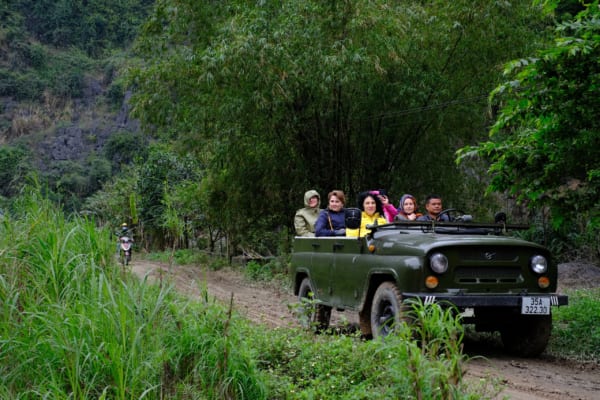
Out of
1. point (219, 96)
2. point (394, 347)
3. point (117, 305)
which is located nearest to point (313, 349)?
point (394, 347)

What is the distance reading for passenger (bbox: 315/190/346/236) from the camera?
8.92 metres

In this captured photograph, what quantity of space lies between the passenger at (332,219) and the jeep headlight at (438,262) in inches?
88.4

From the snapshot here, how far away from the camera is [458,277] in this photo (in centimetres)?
680

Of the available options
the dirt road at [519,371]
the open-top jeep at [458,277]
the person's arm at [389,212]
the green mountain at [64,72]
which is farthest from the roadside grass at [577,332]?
the green mountain at [64,72]

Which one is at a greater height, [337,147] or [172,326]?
[337,147]

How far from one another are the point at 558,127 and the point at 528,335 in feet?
6.95

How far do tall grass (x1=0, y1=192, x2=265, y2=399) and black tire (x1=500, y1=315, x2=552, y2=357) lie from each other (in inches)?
136

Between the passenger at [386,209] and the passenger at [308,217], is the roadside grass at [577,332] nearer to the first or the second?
the passenger at [386,209]

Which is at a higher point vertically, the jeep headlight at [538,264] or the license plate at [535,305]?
the jeep headlight at [538,264]

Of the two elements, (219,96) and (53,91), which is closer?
(219,96)

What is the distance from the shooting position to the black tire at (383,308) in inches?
269

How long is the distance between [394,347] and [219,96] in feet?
36.2

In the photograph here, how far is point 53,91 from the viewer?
76.2m

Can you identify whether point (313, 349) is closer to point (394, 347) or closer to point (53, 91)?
point (394, 347)
